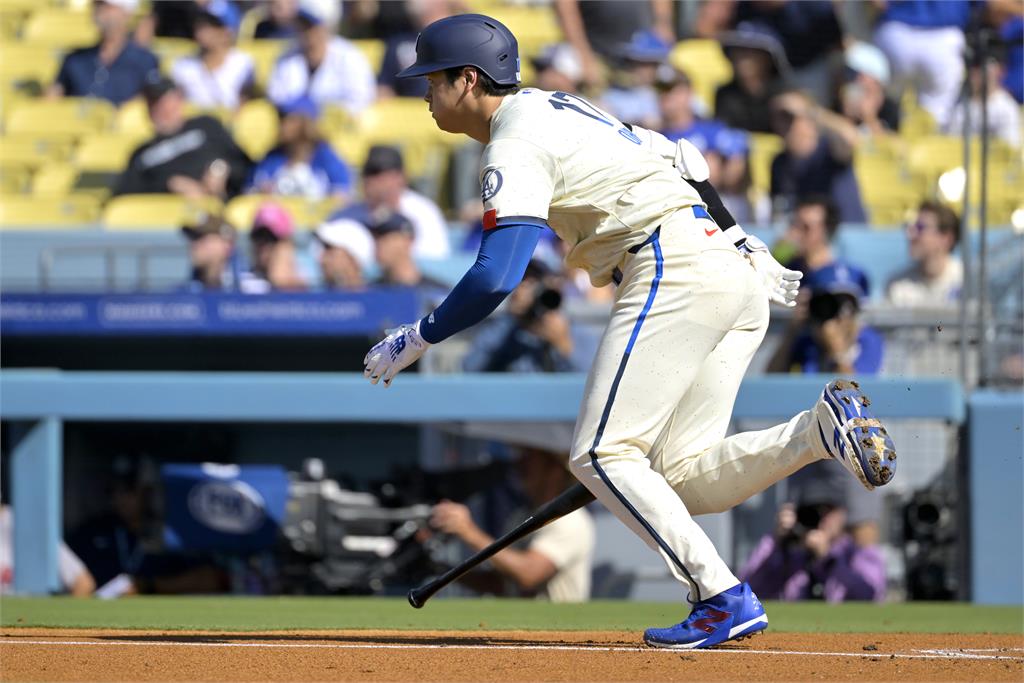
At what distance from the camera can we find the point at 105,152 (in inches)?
484

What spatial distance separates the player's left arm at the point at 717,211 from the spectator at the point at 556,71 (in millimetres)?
7064

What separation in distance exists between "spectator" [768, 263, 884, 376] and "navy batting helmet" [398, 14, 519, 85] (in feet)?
12.6

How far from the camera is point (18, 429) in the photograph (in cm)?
819

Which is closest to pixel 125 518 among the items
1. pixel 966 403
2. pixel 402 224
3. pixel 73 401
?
pixel 73 401

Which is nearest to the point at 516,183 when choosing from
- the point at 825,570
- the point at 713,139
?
the point at 825,570

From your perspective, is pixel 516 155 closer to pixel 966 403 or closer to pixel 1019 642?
pixel 1019 642

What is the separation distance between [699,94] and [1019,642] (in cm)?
836

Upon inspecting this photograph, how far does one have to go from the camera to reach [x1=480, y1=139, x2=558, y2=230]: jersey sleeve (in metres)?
4.17

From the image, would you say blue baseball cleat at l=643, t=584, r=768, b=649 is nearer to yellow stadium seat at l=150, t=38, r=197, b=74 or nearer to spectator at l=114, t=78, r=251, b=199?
spectator at l=114, t=78, r=251, b=199

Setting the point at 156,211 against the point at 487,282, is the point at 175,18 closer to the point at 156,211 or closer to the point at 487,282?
the point at 156,211

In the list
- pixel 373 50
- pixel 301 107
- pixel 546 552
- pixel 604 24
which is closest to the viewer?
pixel 546 552

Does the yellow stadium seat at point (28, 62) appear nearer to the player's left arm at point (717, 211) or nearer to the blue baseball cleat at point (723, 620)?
the player's left arm at point (717, 211)

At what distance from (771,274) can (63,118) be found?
956 cm

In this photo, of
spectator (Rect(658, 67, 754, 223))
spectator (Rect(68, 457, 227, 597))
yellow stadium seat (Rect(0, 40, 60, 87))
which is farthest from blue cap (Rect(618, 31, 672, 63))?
spectator (Rect(68, 457, 227, 597))
